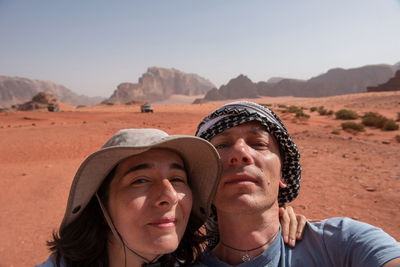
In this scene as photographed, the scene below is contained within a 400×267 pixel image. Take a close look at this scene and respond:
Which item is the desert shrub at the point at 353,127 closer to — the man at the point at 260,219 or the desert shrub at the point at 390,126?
the desert shrub at the point at 390,126

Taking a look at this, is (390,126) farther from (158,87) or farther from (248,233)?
(158,87)

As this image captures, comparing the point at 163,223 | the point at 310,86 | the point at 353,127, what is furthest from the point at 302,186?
the point at 310,86

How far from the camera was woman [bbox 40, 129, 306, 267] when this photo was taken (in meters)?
1.50

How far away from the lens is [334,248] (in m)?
1.70

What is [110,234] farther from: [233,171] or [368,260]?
[368,260]

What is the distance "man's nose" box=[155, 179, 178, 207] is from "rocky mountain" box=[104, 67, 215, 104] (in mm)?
127541

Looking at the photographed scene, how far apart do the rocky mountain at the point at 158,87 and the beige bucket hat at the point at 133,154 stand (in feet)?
417

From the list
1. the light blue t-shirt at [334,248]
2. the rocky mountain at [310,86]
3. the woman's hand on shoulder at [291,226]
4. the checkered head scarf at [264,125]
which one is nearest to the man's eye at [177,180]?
the checkered head scarf at [264,125]

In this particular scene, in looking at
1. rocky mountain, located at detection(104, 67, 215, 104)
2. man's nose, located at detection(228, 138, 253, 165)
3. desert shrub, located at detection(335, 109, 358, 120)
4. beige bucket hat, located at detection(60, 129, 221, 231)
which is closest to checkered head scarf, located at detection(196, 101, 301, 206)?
man's nose, located at detection(228, 138, 253, 165)

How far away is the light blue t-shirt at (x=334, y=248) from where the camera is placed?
150cm

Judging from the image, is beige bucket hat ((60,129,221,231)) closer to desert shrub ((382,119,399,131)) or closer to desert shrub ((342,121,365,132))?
desert shrub ((342,121,365,132))

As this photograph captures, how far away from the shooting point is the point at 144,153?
65.7 inches

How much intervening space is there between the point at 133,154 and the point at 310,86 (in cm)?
12940

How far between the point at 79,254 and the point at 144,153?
88cm
